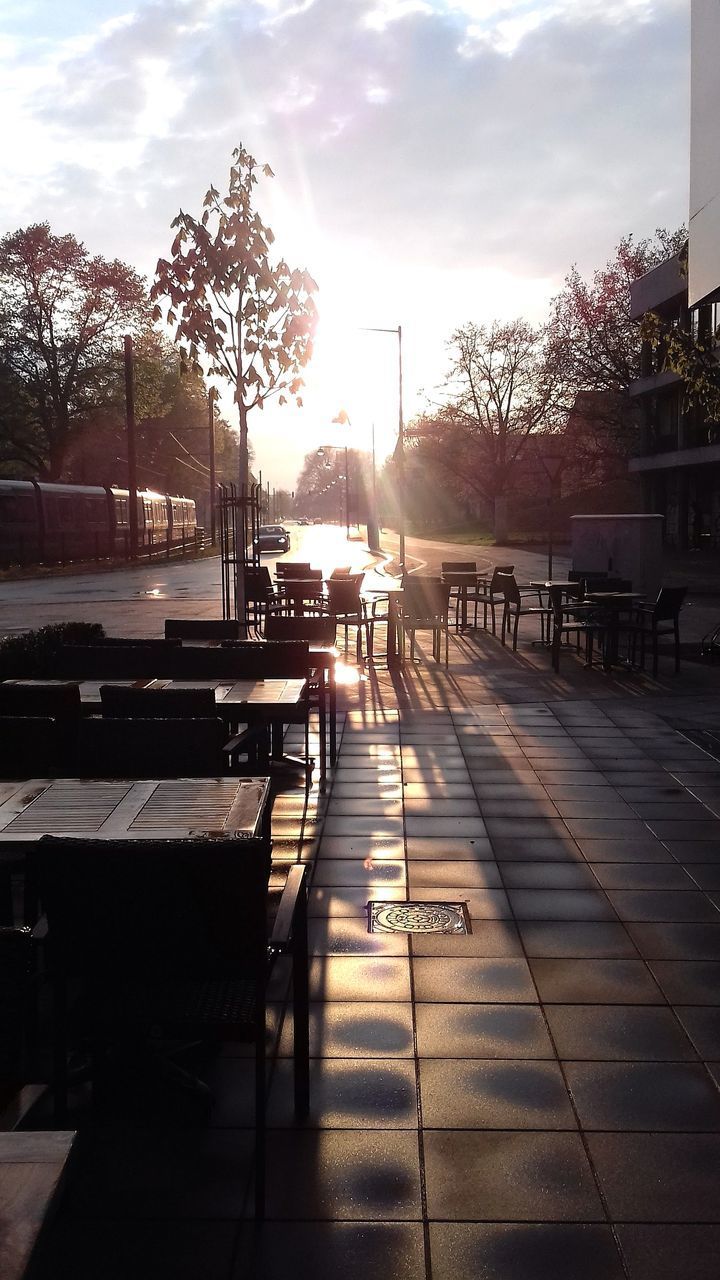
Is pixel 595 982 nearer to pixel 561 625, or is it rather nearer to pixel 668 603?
pixel 668 603

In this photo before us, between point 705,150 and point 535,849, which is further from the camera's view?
point 705,150

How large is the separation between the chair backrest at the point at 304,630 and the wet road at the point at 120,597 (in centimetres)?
734

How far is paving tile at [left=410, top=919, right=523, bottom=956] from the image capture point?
4.28 metres

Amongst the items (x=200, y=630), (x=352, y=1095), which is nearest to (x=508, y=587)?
(x=200, y=630)

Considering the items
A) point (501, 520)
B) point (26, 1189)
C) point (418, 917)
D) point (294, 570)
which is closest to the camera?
point (26, 1189)

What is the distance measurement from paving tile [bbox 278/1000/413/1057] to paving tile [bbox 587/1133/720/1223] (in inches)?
30.0

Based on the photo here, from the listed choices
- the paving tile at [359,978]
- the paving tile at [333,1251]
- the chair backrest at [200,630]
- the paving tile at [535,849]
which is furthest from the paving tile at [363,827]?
the paving tile at [333,1251]

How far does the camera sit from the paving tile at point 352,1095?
3.08 meters

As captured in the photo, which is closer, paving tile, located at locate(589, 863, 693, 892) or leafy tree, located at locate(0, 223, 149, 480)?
paving tile, located at locate(589, 863, 693, 892)

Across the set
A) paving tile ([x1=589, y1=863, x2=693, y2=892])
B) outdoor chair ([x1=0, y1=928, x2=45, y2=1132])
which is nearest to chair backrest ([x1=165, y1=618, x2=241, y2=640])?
paving tile ([x1=589, y1=863, x2=693, y2=892])

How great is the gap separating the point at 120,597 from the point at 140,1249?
22.0 meters

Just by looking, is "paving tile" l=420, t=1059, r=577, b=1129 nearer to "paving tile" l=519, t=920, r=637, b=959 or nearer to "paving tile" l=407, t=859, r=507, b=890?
"paving tile" l=519, t=920, r=637, b=959

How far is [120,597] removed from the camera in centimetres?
2392

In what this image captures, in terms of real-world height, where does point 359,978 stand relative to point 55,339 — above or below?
below
